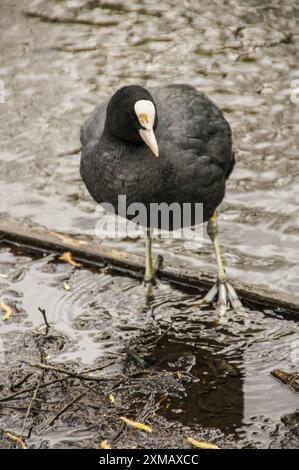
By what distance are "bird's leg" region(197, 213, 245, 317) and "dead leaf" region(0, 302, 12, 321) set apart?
121 centimetres

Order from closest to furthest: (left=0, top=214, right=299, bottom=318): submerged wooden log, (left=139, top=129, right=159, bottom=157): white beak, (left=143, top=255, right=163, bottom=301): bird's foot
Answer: (left=139, top=129, right=159, bottom=157): white beak, (left=0, top=214, right=299, bottom=318): submerged wooden log, (left=143, top=255, right=163, bottom=301): bird's foot

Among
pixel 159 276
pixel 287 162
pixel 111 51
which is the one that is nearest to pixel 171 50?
pixel 111 51

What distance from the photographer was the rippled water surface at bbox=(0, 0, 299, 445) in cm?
542

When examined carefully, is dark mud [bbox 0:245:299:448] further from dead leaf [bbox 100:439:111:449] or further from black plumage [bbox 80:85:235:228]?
black plumage [bbox 80:85:235:228]

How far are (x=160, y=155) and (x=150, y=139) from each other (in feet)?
0.57

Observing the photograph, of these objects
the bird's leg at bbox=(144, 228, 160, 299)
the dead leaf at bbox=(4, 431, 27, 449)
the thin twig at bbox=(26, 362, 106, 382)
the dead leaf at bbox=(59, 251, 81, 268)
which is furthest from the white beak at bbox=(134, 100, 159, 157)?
the dead leaf at bbox=(4, 431, 27, 449)

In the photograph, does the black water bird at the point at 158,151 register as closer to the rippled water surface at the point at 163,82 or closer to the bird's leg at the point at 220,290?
the bird's leg at the point at 220,290

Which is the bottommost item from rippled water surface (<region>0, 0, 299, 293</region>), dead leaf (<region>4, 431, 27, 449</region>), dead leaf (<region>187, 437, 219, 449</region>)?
dead leaf (<region>4, 431, 27, 449</region>)

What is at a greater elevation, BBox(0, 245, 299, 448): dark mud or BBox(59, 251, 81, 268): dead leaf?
BBox(59, 251, 81, 268): dead leaf

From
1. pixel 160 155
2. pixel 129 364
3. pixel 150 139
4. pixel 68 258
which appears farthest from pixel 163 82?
pixel 129 364

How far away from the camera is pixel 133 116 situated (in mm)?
5371

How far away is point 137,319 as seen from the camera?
5906 millimetres

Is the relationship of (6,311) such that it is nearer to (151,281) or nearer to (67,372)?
(151,281)

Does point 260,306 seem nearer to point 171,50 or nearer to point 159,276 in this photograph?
point 159,276
